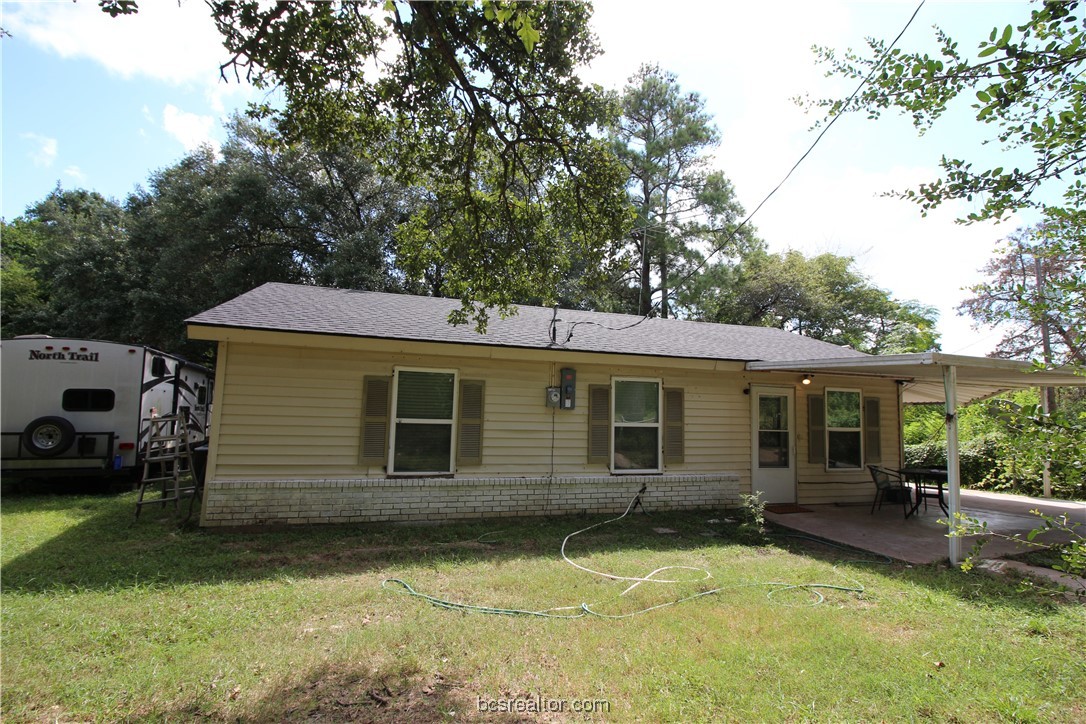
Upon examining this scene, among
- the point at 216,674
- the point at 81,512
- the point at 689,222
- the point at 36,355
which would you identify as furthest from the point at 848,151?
the point at 689,222

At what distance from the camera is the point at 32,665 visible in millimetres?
3127

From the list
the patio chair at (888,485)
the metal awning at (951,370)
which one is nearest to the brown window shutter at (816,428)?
the patio chair at (888,485)

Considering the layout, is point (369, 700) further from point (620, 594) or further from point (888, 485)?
point (888, 485)

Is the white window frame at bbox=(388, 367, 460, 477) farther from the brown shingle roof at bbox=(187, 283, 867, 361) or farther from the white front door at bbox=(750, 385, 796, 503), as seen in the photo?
the white front door at bbox=(750, 385, 796, 503)

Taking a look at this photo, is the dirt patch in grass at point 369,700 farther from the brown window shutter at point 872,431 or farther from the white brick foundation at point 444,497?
the brown window shutter at point 872,431

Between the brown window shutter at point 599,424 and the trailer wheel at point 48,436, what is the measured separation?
9121mm

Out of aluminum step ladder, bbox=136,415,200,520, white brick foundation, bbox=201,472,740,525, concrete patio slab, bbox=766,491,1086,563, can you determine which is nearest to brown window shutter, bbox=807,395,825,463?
concrete patio slab, bbox=766,491,1086,563

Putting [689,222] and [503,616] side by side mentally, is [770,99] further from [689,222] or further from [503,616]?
[689,222]

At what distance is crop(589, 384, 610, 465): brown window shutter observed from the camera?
8133 millimetres

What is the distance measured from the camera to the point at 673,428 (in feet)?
28.2

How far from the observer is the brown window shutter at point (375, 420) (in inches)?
278

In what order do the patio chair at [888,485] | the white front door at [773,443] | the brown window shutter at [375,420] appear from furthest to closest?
1. the white front door at [773,443]
2. the patio chair at [888,485]
3. the brown window shutter at [375,420]

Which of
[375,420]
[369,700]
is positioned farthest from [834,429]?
[369,700]

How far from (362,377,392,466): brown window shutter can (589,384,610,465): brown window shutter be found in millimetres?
3142
